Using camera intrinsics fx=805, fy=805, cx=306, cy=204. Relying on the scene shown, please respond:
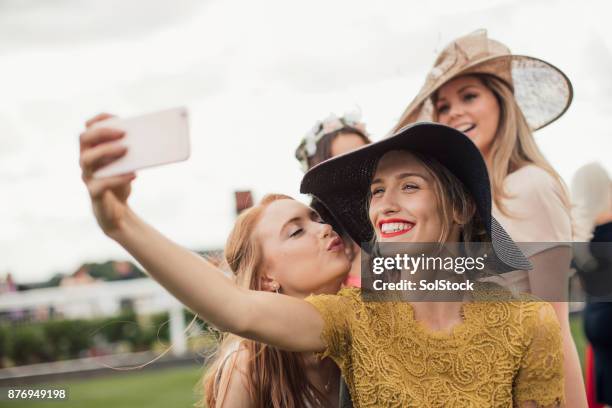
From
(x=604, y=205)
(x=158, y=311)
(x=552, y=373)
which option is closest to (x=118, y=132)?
(x=552, y=373)

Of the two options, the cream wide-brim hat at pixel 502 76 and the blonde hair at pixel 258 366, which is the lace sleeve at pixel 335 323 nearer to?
the blonde hair at pixel 258 366

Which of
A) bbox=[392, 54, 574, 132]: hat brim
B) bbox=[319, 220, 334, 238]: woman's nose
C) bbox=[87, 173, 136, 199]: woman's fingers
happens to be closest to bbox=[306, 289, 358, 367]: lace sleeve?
bbox=[319, 220, 334, 238]: woman's nose

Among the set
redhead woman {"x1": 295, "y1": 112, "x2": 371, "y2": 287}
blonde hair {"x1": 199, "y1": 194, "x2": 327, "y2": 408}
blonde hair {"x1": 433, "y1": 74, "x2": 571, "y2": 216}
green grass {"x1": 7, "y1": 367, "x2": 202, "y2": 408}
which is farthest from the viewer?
green grass {"x1": 7, "y1": 367, "x2": 202, "y2": 408}

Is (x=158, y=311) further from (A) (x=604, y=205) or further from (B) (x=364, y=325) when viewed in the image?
(B) (x=364, y=325)

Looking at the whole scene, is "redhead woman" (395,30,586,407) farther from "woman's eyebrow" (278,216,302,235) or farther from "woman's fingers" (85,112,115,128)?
"woman's fingers" (85,112,115,128)

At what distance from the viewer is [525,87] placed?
2.99m

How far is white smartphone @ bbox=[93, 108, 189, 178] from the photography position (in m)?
1.22

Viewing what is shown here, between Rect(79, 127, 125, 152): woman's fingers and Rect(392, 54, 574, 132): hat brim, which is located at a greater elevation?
Rect(392, 54, 574, 132): hat brim

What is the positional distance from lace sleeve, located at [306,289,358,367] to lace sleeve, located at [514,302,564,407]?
1.31 ft

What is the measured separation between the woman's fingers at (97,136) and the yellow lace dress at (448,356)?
719 mm

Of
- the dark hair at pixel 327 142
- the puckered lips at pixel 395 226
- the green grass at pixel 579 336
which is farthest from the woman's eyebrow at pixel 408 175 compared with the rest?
the green grass at pixel 579 336

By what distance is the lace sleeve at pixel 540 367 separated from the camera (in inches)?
71.1

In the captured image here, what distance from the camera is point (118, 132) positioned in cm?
125

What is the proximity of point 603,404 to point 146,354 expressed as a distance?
6994mm
